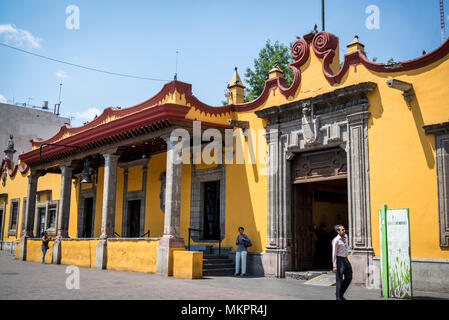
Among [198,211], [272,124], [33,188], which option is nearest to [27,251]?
[33,188]

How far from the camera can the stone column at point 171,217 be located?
13.1 metres

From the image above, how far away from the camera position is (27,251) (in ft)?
72.1

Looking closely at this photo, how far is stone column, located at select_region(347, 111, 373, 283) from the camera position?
1112 cm

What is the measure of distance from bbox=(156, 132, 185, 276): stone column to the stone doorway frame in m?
2.80

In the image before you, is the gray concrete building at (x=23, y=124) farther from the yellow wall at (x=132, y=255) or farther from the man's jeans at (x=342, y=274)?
the man's jeans at (x=342, y=274)

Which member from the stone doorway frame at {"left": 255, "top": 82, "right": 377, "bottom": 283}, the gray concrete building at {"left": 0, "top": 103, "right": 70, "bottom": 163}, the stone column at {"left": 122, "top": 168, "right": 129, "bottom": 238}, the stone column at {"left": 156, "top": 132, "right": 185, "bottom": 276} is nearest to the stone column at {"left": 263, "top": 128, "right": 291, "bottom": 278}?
the stone doorway frame at {"left": 255, "top": 82, "right": 377, "bottom": 283}

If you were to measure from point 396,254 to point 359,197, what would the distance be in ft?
9.53

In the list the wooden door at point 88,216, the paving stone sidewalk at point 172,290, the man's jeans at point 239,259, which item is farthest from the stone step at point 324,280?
the wooden door at point 88,216

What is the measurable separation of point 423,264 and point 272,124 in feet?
20.3

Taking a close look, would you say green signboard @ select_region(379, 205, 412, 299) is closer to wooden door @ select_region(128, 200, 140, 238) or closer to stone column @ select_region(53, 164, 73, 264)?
wooden door @ select_region(128, 200, 140, 238)

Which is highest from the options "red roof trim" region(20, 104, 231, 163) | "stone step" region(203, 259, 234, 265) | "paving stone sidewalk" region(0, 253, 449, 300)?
"red roof trim" region(20, 104, 231, 163)

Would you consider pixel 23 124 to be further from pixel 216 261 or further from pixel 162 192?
pixel 216 261

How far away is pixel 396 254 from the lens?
8.73 meters
